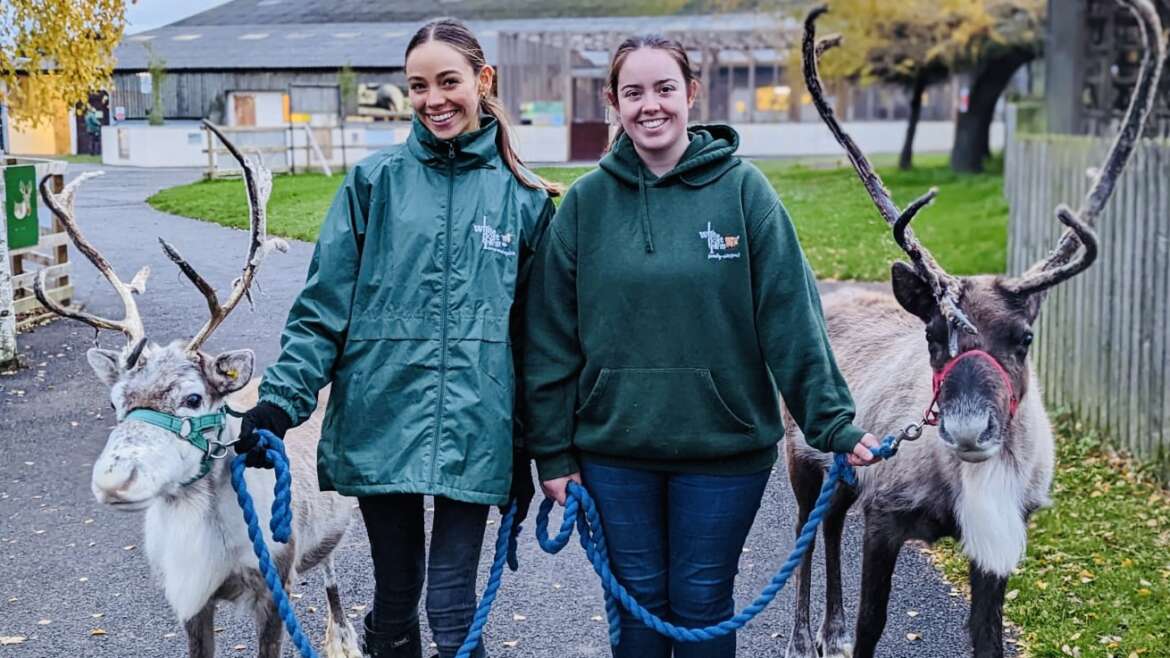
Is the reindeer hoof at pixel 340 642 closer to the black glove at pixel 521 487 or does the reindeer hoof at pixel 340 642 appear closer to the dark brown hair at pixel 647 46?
the black glove at pixel 521 487

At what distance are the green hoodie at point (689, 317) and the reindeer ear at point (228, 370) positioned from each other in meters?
0.96

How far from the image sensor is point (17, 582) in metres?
5.45

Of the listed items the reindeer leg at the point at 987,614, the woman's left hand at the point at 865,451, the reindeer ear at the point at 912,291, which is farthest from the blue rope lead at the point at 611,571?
the reindeer leg at the point at 987,614

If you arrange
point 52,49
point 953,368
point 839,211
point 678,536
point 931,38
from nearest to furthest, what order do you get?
1. point 678,536
2. point 953,368
3. point 52,49
4. point 839,211
5. point 931,38

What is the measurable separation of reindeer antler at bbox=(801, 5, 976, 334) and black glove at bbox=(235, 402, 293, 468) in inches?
73.5

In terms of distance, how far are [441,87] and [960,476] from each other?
2087 millimetres

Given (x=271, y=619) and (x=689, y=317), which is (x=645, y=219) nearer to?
(x=689, y=317)

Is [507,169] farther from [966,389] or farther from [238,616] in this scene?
[238,616]

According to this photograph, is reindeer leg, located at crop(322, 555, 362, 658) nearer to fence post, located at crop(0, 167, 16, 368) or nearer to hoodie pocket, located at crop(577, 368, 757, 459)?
hoodie pocket, located at crop(577, 368, 757, 459)

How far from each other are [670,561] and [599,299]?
28.6 inches

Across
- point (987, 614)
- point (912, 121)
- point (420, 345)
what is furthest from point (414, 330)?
point (912, 121)

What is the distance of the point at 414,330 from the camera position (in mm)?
3285

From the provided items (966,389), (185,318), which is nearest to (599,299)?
(966,389)

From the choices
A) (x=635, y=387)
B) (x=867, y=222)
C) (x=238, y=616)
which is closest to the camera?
(x=635, y=387)
